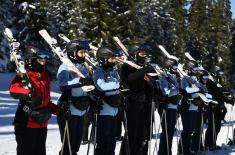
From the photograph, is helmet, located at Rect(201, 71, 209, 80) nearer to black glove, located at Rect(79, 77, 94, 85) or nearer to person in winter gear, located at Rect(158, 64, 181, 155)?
person in winter gear, located at Rect(158, 64, 181, 155)

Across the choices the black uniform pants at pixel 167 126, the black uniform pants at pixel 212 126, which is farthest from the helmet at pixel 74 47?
the black uniform pants at pixel 212 126

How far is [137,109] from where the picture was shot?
981cm

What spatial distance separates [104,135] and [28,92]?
2102mm

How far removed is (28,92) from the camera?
23.2 ft

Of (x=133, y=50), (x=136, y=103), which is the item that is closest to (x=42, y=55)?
(x=136, y=103)

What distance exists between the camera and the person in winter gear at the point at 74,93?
8266 mm

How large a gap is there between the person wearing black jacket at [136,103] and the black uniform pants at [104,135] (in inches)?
41.1

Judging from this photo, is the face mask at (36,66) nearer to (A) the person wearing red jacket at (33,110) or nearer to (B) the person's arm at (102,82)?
(A) the person wearing red jacket at (33,110)

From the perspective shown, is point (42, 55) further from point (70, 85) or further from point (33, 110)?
point (70, 85)

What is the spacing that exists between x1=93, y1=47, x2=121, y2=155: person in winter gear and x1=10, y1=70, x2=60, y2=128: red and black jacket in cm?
132

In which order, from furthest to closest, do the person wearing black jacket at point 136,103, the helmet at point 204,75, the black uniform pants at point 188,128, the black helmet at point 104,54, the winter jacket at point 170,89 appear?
the helmet at point 204,75, the black uniform pants at point 188,128, the winter jacket at point 170,89, the person wearing black jacket at point 136,103, the black helmet at point 104,54

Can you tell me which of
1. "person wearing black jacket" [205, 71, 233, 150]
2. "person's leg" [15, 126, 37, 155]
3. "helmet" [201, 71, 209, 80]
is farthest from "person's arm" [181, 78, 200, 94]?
"person's leg" [15, 126, 37, 155]

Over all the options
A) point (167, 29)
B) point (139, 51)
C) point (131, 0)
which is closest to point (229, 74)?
point (167, 29)

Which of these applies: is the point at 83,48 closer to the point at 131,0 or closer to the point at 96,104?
the point at 96,104
